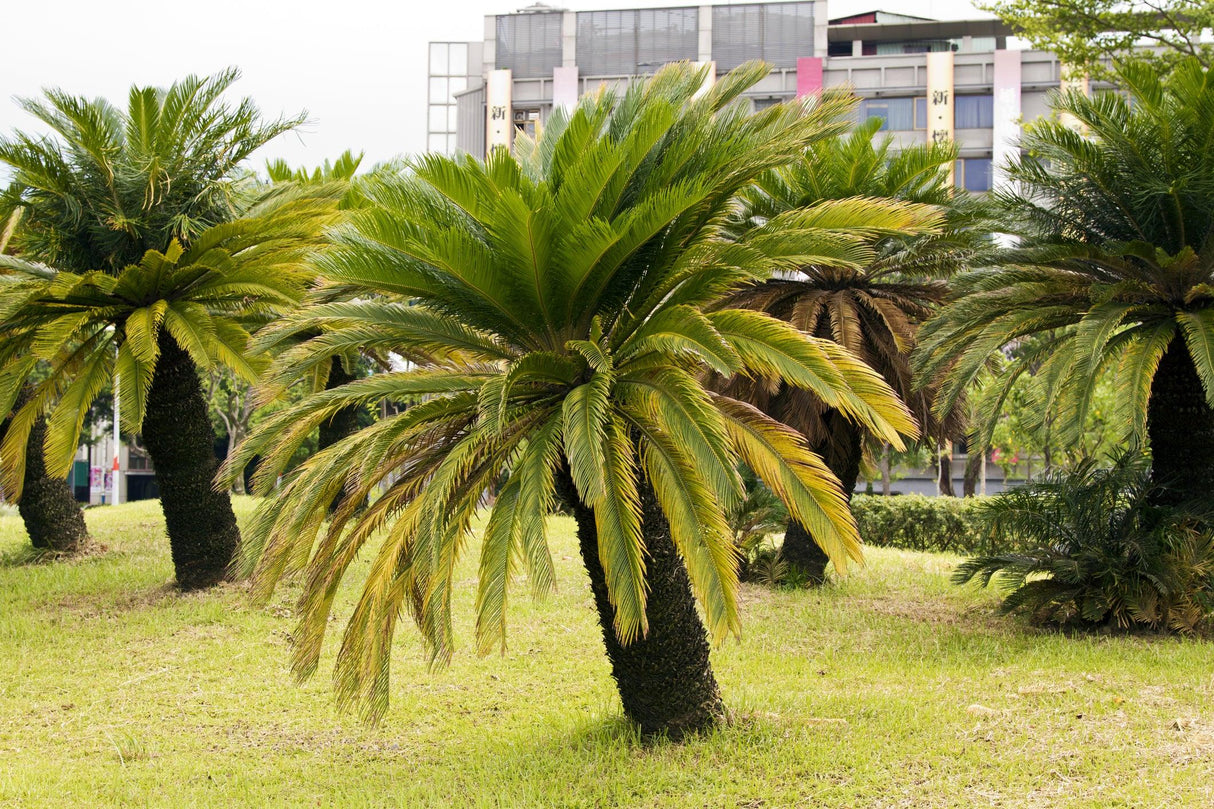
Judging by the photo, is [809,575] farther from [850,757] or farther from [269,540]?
[269,540]

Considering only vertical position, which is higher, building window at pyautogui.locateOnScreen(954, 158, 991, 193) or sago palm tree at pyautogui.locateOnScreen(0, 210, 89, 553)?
building window at pyautogui.locateOnScreen(954, 158, 991, 193)

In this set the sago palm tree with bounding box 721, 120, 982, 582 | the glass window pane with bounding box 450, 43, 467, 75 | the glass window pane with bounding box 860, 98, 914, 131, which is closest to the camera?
the sago palm tree with bounding box 721, 120, 982, 582

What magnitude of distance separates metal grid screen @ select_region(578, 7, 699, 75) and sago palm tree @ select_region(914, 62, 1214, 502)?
44279mm

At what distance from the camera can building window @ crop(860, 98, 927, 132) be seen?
51.8 m

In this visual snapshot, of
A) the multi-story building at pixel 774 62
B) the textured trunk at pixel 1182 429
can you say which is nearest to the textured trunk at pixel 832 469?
the textured trunk at pixel 1182 429

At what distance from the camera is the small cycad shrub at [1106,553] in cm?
1095

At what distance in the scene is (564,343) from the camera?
27.3ft

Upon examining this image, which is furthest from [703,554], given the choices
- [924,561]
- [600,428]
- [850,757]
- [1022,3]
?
[1022,3]

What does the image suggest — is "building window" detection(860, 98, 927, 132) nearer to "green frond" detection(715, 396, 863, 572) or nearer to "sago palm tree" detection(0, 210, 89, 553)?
"sago palm tree" detection(0, 210, 89, 553)

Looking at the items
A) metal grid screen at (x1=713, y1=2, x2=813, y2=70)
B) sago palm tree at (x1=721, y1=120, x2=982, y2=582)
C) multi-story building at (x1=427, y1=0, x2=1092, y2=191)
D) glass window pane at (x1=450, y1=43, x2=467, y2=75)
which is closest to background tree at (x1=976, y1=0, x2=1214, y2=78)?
sago palm tree at (x1=721, y1=120, x2=982, y2=582)

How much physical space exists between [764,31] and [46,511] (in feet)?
147

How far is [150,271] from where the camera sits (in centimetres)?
1270

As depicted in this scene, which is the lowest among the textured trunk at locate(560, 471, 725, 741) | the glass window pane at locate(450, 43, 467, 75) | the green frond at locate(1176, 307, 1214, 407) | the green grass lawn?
the green grass lawn

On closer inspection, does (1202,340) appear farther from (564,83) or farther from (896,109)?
(564,83)
